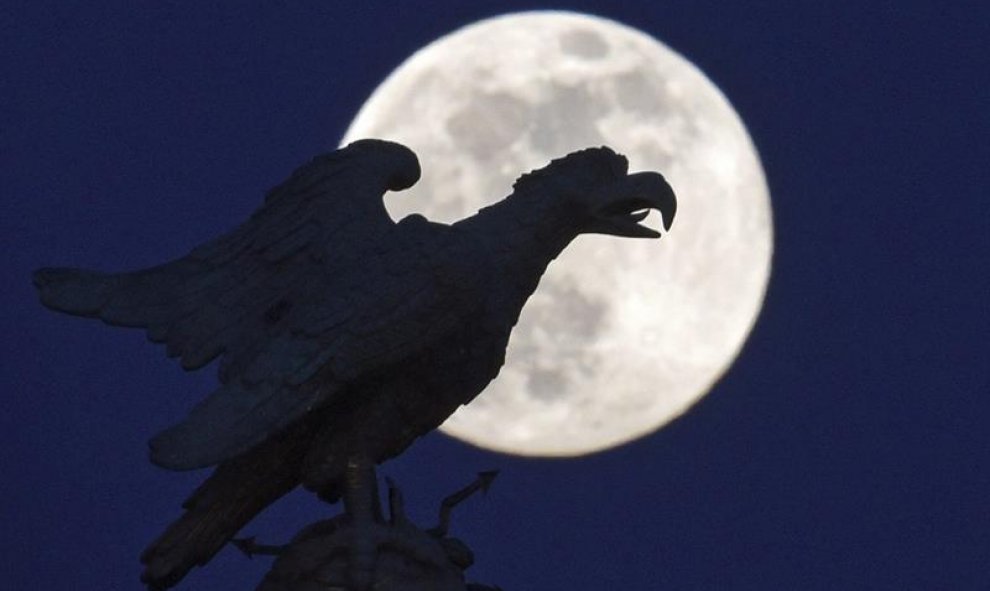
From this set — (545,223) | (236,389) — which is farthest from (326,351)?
(545,223)

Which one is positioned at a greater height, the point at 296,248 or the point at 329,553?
the point at 296,248

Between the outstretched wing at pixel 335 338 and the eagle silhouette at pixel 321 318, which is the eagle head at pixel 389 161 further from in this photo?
the outstretched wing at pixel 335 338

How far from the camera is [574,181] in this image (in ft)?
51.5

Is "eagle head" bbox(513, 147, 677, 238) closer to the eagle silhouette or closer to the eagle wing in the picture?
the eagle silhouette

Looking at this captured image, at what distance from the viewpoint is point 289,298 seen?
14.9 metres

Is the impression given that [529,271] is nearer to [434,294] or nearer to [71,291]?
[434,294]

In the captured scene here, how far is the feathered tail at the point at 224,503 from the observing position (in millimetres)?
Result: 14609

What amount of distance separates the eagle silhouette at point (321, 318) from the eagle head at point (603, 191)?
35mm

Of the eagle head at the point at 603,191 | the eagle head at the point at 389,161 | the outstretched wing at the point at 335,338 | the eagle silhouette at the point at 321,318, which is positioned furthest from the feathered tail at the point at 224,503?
the eagle head at the point at 603,191

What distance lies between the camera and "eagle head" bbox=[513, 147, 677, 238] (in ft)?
51.3

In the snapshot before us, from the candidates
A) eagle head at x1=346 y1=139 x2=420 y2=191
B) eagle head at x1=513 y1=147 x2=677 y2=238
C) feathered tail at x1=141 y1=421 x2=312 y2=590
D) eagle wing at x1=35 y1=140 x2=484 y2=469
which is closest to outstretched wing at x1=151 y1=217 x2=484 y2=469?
eagle wing at x1=35 y1=140 x2=484 y2=469

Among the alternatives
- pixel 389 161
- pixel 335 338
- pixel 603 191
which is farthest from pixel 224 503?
pixel 603 191

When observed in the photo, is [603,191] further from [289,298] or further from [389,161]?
[289,298]

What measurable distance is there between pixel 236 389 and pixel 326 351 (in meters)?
0.44
